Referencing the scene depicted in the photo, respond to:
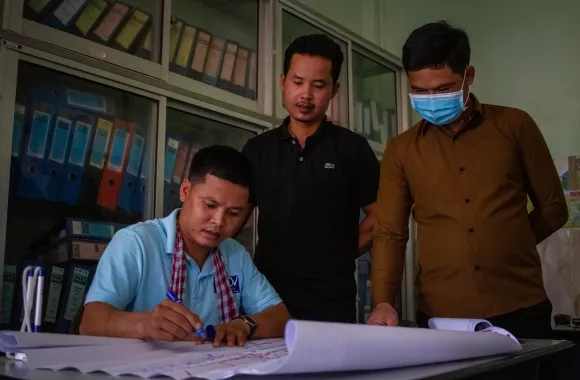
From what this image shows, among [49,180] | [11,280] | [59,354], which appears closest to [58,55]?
[49,180]

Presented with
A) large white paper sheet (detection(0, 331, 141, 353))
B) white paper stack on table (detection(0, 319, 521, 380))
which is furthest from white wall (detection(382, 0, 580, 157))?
large white paper sheet (detection(0, 331, 141, 353))

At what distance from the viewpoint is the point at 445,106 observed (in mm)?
1458

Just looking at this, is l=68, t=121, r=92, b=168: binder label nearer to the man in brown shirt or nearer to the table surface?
the man in brown shirt

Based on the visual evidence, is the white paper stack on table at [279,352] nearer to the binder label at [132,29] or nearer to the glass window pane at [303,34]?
the binder label at [132,29]

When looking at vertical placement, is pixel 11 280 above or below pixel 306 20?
below

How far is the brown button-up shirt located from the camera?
1.41 meters

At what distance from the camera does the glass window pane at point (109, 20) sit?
1.91 m

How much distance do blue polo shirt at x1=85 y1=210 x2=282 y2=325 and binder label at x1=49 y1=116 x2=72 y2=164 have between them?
83 cm

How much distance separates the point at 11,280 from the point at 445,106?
137cm

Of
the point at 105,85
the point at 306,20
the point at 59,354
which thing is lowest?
the point at 59,354

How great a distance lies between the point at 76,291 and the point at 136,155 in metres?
0.54

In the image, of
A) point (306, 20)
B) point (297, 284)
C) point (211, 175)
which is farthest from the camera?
point (306, 20)

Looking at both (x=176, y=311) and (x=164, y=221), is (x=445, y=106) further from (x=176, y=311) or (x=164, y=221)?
(x=176, y=311)

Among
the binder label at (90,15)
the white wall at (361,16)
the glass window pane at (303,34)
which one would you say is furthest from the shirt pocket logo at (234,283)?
the white wall at (361,16)
